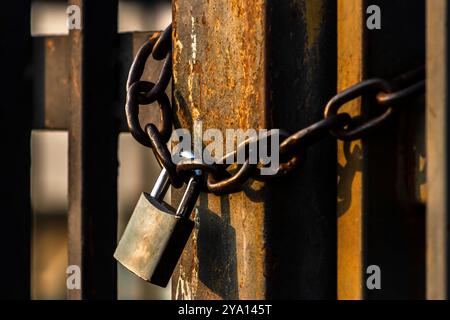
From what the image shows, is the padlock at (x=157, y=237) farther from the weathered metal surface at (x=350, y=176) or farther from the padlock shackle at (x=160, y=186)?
the weathered metal surface at (x=350, y=176)

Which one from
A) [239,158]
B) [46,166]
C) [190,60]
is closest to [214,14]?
[190,60]

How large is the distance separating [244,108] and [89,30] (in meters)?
0.32

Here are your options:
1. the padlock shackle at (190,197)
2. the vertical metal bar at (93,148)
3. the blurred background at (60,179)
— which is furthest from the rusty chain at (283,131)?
the blurred background at (60,179)

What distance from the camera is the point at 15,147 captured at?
1.15m

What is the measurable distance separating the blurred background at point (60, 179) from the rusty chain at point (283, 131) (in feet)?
13.0

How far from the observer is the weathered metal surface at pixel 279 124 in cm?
80

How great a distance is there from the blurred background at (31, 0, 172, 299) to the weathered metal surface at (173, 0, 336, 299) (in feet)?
13.2

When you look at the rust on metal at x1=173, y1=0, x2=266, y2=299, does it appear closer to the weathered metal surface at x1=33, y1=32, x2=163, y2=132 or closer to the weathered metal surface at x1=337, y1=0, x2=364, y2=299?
the weathered metal surface at x1=337, y1=0, x2=364, y2=299

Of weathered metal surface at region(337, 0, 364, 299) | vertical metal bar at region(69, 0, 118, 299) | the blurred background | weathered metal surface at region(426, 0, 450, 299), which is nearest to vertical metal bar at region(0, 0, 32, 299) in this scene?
vertical metal bar at region(69, 0, 118, 299)

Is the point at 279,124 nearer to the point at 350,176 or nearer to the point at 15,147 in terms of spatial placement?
the point at 350,176

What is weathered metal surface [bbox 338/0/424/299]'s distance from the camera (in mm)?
771

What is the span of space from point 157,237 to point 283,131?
0.63 feet

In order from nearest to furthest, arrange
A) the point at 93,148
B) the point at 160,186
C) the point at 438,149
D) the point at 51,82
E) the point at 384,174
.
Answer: the point at 438,149 → the point at 384,174 → the point at 160,186 → the point at 93,148 → the point at 51,82

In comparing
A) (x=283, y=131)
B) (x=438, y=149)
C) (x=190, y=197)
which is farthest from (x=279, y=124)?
(x=438, y=149)
